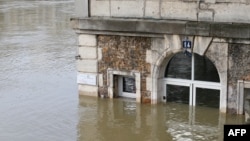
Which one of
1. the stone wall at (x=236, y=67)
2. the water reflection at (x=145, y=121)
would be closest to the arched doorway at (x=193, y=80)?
the water reflection at (x=145, y=121)

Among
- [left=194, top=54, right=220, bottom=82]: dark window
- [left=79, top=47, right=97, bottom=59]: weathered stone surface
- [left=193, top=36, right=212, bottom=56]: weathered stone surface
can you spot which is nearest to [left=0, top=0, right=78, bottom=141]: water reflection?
[left=79, top=47, right=97, bottom=59]: weathered stone surface

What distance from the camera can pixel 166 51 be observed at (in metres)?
15.4

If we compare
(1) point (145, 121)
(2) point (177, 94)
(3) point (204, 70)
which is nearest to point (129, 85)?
(2) point (177, 94)

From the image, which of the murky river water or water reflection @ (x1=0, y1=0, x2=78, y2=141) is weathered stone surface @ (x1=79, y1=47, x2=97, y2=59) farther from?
water reflection @ (x1=0, y1=0, x2=78, y2=141)

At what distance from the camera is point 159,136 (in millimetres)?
13406

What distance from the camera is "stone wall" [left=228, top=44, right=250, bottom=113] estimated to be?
46.9 ft

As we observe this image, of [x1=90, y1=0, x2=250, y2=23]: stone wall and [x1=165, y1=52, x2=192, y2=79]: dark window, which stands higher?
[x1=90, y1=0, x2=250, y2=23]: stone wall

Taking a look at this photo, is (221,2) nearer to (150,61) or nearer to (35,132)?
(150,61)

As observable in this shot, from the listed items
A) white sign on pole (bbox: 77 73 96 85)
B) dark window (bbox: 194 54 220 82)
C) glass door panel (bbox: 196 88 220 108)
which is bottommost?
glass door panel (bbox: 196 88 220 108)

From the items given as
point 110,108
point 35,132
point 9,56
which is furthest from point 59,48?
point 35,132

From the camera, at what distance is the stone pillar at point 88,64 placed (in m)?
16.6

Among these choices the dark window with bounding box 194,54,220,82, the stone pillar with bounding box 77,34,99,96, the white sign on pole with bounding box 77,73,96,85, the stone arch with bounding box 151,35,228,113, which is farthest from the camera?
the white sign on pole with bounding box 77,73,96,85

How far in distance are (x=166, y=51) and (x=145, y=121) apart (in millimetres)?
2181

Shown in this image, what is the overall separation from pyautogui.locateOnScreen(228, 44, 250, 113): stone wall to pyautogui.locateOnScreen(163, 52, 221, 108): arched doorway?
1.87 feet
